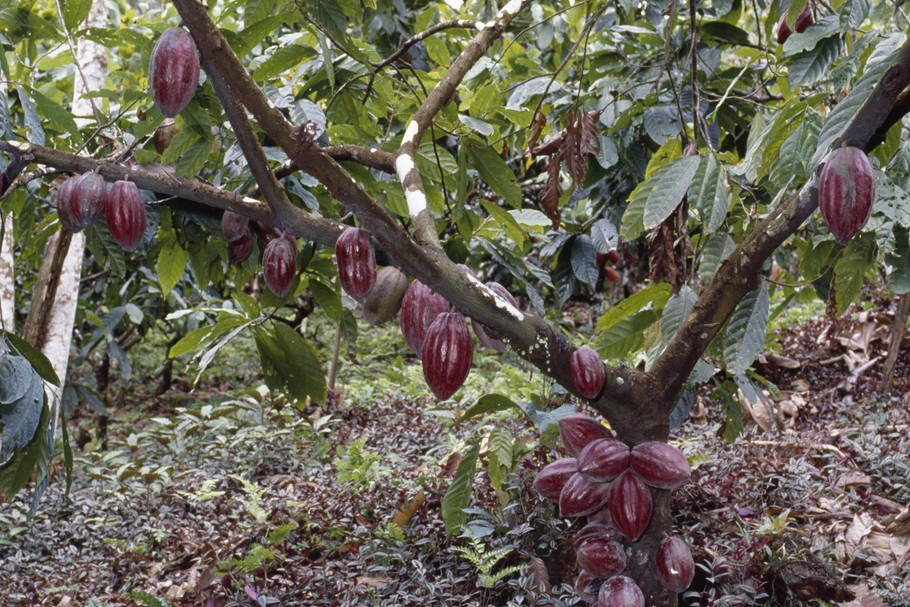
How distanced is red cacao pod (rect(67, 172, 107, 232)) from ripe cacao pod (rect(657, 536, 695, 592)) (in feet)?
3.26

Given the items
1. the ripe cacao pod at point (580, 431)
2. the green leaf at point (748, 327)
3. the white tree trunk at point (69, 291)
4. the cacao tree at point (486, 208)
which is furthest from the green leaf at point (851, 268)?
the white tree trunk at point (69, 291)

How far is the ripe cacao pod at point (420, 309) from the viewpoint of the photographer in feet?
3.53

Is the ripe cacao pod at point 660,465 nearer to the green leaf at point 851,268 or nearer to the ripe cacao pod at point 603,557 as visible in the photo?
the ripe cacao pod at point 603,557

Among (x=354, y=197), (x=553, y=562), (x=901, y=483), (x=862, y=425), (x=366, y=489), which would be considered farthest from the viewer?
(x=862, y=425)

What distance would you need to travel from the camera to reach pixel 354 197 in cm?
96

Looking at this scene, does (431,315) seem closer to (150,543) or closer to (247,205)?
(247,205)

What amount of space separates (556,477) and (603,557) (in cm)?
13

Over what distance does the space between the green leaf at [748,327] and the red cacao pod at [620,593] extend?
0.37m

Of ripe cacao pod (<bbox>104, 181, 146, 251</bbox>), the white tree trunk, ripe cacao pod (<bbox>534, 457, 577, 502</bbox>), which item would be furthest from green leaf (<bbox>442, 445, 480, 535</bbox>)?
the white tree trunk

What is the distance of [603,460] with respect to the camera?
3.74 feet

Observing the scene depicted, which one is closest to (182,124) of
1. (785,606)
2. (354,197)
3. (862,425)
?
(354,197)

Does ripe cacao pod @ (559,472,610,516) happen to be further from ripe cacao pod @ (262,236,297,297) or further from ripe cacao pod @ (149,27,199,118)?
ripe cacao pod @ (149,27,199,118)

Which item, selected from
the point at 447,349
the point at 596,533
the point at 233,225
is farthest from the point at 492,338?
the point at 233,225

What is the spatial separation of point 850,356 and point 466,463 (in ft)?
9.84
